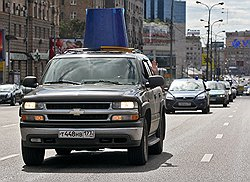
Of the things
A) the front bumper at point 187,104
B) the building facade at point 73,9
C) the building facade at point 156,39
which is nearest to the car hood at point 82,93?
the front bumper at point 187,104

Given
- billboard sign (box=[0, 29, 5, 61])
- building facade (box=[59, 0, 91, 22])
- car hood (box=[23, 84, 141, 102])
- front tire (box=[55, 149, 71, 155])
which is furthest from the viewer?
building facade (box=[59, 0, 91, 22])

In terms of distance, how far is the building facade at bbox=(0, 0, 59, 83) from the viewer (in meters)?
82.3

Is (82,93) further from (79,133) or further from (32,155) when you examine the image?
(32,155)

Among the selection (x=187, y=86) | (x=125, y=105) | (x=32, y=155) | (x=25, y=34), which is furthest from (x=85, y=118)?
(x=25, y=34)

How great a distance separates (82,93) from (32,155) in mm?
1421

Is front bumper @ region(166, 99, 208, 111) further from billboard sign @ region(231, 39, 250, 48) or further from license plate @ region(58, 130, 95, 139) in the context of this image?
billboard sign @ region(231, 39, 250, 48)

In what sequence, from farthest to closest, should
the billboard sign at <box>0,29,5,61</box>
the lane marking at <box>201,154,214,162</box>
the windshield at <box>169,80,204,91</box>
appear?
the billboard sign at <box>0,29,5,61</box> < the windshield at <box>169,80,204,91</box> < the lane marking at <box>201,154,214,162</box>

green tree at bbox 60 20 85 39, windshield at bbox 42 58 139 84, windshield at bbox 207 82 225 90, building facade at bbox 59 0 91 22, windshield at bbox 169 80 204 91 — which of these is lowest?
windshield at bbox 207 82 225 90

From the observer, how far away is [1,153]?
637 inches

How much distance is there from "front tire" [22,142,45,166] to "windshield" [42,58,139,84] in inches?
52.5

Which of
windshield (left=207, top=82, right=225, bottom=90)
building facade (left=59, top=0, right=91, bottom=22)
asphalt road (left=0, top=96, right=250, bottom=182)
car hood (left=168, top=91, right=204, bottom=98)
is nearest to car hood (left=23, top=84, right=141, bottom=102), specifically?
asphalt road (left=0, top=96, right=250, bottom=182)

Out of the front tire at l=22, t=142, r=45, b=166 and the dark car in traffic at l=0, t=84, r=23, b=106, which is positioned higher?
the front tire at l=22, t=142, r=45, b=166

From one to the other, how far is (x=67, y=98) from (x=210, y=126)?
13.8 metres

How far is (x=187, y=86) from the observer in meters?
37.7
